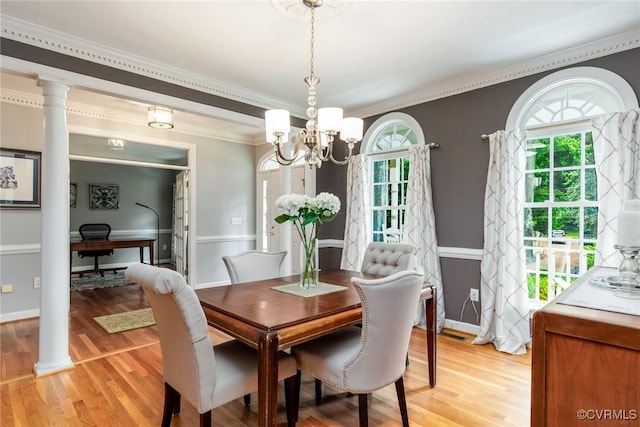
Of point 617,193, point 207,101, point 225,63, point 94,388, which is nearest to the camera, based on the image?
point 94,388

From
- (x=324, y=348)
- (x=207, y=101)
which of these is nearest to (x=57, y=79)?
(x=207, y=101)

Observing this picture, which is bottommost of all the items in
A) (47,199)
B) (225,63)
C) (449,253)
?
(449,253)

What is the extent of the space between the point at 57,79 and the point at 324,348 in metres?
2.77

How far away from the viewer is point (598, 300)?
1091mm

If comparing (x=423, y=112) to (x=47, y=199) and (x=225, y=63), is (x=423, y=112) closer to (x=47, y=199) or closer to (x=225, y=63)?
(x=225, y=63)

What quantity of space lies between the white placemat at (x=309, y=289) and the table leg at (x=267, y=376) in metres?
0.60

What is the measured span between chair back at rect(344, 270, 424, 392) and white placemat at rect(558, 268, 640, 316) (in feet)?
2.19

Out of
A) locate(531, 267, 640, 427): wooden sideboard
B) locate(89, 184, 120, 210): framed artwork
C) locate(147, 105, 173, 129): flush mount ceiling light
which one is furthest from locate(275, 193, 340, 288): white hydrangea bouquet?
locate(89, 184, 120, 210): framed artwork

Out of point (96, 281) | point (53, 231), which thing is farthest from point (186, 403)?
point (96, 281)

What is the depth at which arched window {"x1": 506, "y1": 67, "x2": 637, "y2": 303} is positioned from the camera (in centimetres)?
282

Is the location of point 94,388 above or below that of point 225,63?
below

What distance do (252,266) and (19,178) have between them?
320 cm

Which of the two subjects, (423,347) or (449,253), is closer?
(423,347)

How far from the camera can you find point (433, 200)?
3.71 meters
